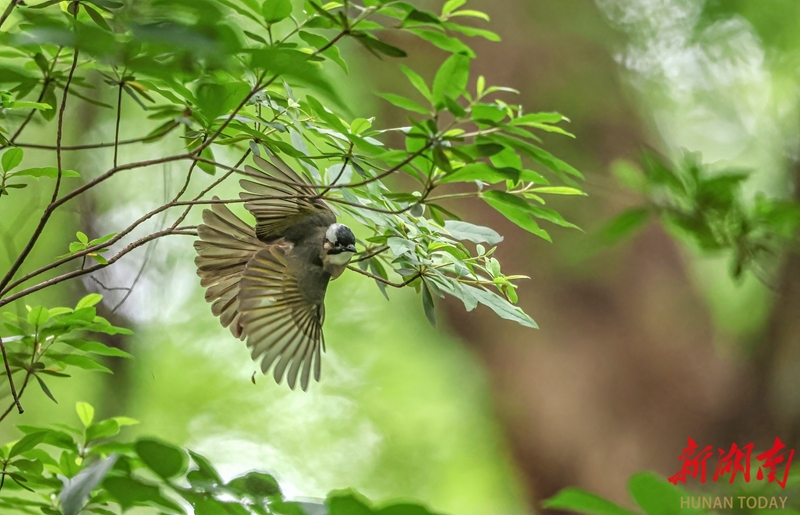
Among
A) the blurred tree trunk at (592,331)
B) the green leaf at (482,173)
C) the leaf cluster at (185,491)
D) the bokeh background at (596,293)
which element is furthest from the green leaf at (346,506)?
the blurred tree trunk at (592,331)

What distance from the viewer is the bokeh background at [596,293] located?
7.50ft

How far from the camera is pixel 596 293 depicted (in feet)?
8.00

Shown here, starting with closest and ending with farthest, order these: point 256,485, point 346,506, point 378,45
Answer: point 346,506
point 256,485
point 378,45

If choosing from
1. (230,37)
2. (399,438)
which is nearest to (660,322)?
(399,438)

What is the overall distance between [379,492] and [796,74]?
100 inches

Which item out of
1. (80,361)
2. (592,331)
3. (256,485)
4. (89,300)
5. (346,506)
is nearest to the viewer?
(346,506)

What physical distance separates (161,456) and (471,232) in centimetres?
A: 52

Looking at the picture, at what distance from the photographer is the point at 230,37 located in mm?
445

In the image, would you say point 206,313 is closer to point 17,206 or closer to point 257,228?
point 17,206

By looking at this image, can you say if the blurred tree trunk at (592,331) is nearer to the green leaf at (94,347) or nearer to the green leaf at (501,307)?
the green leaf at (501,307)

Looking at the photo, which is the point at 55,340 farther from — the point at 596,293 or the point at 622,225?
the point at 596,293

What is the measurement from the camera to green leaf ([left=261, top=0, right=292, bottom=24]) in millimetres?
638

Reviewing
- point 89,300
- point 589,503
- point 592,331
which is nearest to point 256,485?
point 589,503

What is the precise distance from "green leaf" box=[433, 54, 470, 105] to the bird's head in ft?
0.94
